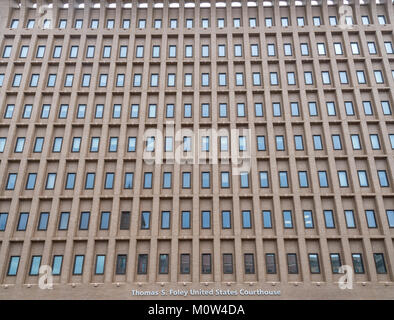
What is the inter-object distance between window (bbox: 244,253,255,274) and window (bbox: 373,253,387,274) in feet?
32.7

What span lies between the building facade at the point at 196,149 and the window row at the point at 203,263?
12cm

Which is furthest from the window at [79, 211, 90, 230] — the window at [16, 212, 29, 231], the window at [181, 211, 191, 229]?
the window at [181, 211, 191, 229]

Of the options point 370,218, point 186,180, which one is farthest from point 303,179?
point 186,180

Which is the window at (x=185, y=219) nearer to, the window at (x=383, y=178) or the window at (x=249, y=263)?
the window at (x=249, y=263)

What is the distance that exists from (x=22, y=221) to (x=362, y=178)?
30.1m

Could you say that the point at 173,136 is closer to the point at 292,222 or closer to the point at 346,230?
the point at 292,222

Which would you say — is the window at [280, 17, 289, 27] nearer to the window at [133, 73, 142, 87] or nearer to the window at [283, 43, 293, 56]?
the window at [283, 43, 293, 56]

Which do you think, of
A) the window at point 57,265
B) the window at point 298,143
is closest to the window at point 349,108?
the window at point 298,143

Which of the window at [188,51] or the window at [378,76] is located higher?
the window at [188,51]

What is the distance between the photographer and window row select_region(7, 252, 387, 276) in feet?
98.0

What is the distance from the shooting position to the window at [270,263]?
29.9 meters

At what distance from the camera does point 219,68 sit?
1494 inches

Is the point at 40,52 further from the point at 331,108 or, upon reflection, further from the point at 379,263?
the point at 379,263

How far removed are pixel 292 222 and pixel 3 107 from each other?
2950cm
